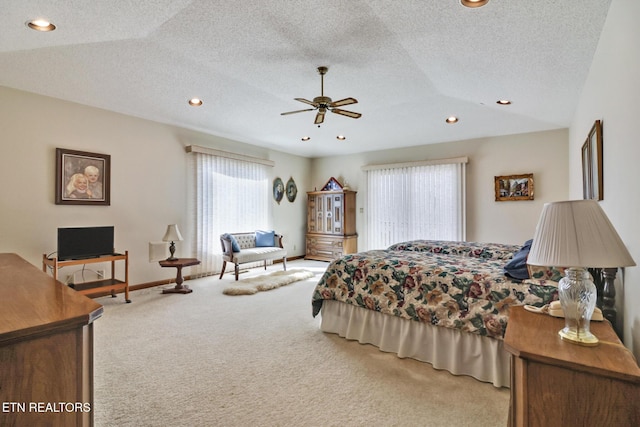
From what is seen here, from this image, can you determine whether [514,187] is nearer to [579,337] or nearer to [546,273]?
[546,273]

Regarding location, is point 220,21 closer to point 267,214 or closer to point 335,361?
point 335,361

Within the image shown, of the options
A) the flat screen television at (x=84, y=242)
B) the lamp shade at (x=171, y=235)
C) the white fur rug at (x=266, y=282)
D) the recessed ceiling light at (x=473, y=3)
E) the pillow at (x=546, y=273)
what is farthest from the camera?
the lamp shade at (x=171, y=235)

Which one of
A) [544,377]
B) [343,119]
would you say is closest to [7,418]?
[544,377]

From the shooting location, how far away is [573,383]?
43.2 inches

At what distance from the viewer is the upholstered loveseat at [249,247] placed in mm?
5449

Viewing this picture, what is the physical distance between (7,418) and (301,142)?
6.08m

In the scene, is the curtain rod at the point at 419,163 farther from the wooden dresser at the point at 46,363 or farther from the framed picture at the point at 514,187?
the wooden dresser at the point at 46,363

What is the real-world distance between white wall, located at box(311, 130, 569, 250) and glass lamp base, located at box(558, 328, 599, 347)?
4.80 metres

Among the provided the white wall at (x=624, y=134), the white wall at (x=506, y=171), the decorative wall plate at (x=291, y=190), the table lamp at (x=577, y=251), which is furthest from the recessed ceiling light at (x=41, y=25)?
the white wall at (x=506, y=171)

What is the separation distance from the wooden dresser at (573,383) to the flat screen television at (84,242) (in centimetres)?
453

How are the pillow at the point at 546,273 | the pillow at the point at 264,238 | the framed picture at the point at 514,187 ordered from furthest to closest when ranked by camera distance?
the pillow at the point at 264,238, the framed picture at the point at 514,187, the pillow at the point at 546,273

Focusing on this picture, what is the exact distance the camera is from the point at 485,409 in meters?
1.93

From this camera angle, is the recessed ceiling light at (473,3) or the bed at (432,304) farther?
the bed at (432,304)

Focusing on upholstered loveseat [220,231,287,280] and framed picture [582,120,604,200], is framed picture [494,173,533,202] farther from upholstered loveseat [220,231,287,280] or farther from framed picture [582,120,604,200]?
upholstered loveseat [220,231,287,280]
